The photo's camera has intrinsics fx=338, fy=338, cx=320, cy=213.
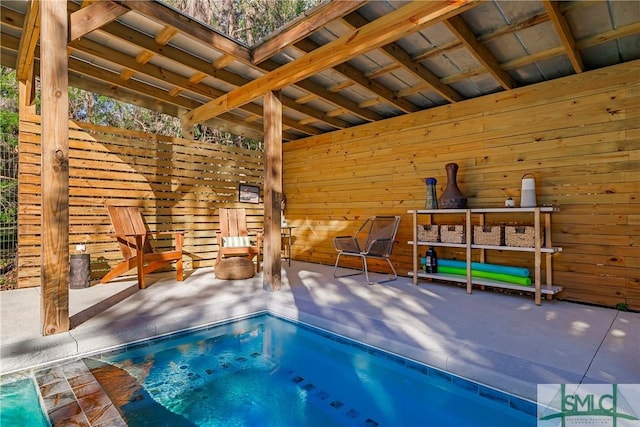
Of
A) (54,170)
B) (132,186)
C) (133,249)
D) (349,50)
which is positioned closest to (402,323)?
(349,50)

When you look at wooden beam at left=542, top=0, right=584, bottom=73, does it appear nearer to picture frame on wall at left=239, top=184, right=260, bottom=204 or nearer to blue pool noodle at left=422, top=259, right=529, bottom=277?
blue pool noodle at left=422, top=259, right=529, bottom=277

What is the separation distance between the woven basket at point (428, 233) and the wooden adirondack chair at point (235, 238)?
7.60 feet

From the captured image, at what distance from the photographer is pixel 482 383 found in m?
1.99

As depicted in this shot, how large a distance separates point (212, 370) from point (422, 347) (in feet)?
4.77

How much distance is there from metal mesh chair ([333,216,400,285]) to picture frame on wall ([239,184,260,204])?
85.9 inches

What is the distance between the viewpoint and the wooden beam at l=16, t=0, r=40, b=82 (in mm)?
2934

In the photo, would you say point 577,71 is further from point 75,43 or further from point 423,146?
point 75,43

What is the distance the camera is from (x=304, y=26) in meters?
3.05

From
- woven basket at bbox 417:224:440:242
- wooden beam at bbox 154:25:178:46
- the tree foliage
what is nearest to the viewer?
wooden beam at bbox 154:25:178:46

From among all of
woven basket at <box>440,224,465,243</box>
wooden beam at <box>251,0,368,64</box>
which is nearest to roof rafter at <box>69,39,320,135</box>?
wooden beam at <box>251,0,368,64</box>

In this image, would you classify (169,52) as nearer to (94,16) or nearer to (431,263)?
(94,16)

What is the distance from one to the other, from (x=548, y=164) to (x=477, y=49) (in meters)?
1.57

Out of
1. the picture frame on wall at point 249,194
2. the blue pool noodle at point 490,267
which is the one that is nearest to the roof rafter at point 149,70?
the picture frame on wall at point 249,194

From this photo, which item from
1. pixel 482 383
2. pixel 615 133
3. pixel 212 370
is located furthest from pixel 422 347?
pixel 615 133
